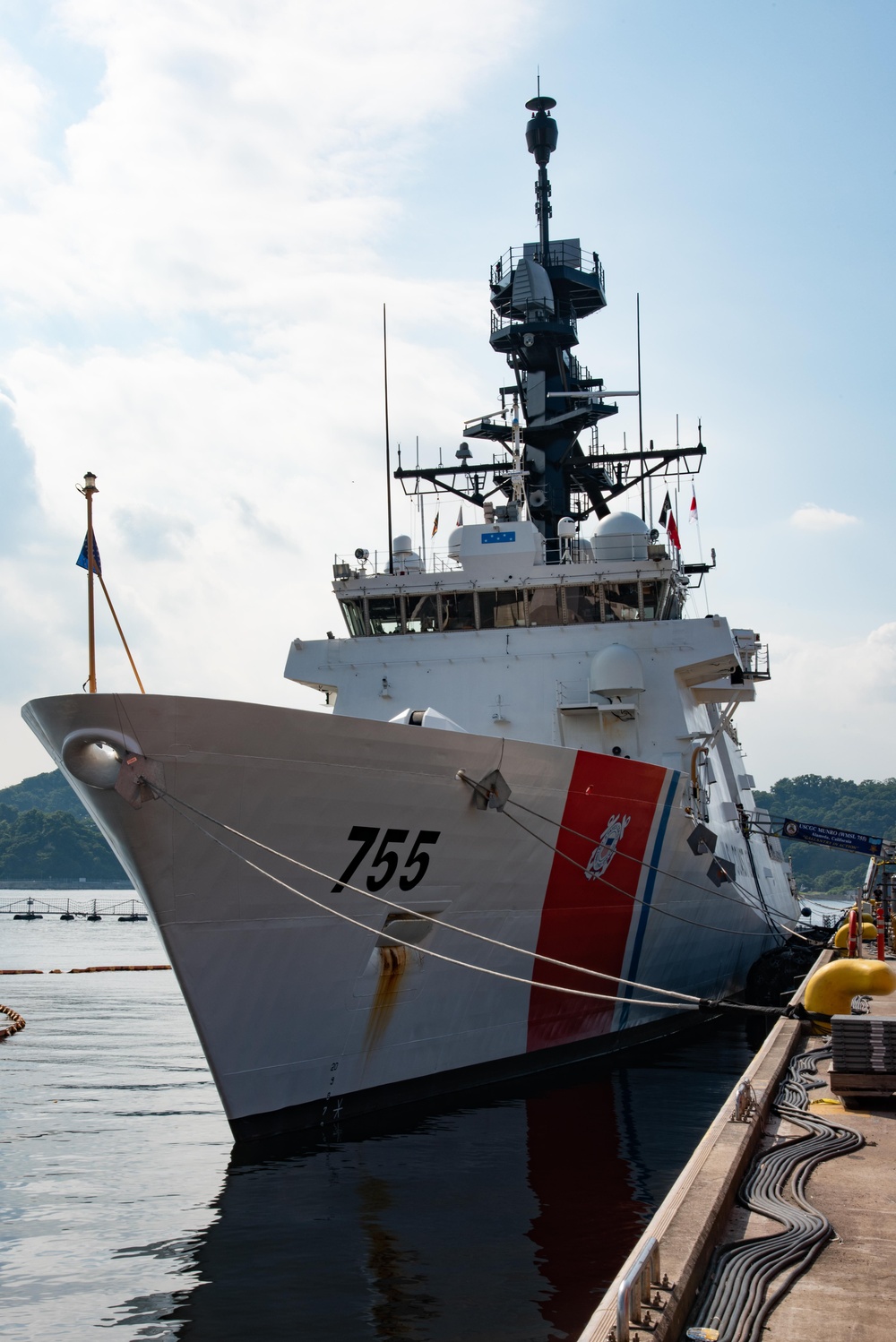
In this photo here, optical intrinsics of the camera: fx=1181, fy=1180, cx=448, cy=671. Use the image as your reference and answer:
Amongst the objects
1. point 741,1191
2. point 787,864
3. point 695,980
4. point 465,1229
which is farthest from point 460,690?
point 787,864

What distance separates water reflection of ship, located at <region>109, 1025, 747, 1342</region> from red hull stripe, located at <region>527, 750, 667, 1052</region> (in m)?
1.03

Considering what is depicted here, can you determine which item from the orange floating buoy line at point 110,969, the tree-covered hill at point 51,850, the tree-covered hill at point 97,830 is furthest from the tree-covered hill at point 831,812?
the orange floating buoy line at point 110,969

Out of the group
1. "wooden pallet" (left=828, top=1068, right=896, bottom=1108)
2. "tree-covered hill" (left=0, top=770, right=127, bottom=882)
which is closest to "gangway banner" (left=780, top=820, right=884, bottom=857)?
"wooden pallet" (left=828, top=1068, right=896, bottom=1108)

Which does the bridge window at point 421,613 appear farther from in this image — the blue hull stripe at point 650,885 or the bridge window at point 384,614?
the blue hull stripe at point 650,885

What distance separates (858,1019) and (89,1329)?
13.9 ft

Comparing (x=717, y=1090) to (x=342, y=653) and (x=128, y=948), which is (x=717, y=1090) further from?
(x=128, y=948)

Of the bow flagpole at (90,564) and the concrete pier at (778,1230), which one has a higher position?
the bow flagpole at (90,564)

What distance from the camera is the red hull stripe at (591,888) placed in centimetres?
1055

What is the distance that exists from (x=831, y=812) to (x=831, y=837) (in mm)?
96950

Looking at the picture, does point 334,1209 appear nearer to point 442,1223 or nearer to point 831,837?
point 442,1223

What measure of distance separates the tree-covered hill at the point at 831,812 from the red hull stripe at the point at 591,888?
324 ft

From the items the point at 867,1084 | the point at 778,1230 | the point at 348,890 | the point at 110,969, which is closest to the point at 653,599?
the point at 348,890

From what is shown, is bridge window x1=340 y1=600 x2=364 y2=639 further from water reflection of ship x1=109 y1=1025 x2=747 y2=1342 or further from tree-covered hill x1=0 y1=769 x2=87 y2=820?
tree-covered hill x1=0 y1=769 x2=87 y2=820

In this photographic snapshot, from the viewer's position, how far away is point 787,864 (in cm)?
2761
